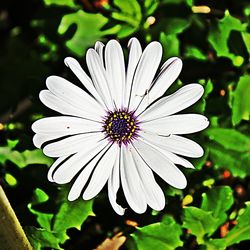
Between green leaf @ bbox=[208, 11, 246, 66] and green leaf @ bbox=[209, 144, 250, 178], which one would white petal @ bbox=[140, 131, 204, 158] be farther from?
green leaf @ bbox=[208, 11, 246, 66]

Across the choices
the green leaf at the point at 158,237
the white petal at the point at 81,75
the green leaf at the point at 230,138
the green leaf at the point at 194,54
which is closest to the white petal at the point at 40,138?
the white petal at the point at 81,75

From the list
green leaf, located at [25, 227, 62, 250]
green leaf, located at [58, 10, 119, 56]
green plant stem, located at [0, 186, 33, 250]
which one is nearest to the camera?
green plant stem, located at [0, 186, 33, 250]

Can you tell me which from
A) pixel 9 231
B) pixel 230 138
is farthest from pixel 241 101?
pixel 9 231

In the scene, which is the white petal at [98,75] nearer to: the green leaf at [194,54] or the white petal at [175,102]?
the white petal at [175,102]

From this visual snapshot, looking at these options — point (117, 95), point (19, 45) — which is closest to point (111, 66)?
point (117, 95)

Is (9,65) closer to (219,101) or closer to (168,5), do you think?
(168,5)

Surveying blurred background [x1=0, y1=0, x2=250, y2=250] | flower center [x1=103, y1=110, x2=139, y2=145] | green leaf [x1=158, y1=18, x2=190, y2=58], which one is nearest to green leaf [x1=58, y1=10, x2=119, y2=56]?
blurred background [x1=0, y1=0, x2=250, y2=250]
